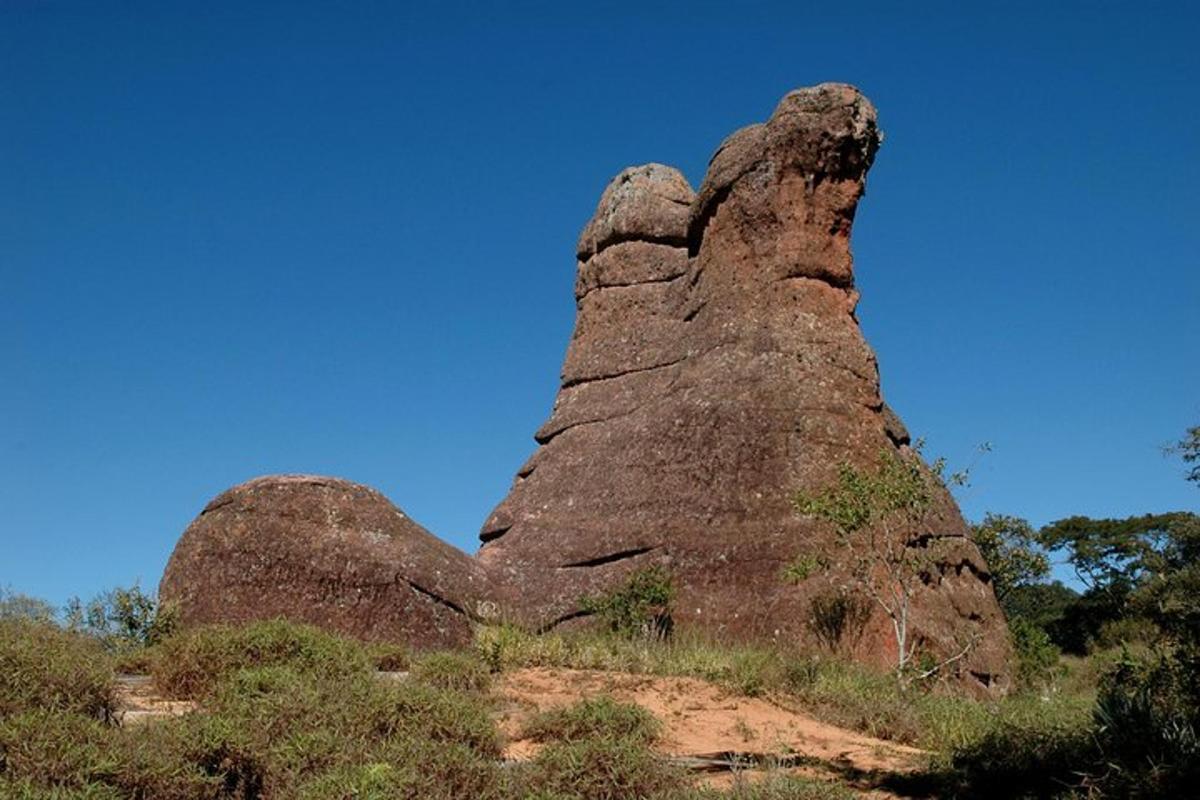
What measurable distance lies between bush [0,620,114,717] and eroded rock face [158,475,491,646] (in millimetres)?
6658

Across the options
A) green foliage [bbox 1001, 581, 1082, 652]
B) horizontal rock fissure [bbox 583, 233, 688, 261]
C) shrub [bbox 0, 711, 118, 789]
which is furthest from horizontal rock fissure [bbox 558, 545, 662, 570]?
green foliage [bbox 1001, 581, 1082, 652]

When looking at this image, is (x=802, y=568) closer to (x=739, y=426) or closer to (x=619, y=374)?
(x=739, y=426)

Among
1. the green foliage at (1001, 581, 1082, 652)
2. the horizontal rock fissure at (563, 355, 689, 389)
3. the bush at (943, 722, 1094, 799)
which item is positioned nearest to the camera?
the bush at (943, 722, 1094, 799)

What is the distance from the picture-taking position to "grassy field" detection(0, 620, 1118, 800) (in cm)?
665

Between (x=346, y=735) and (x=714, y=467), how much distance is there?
1123cm

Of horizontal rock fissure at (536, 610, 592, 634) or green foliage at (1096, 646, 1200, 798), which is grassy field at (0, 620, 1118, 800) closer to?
green foliage at (1096, 646, 1200, 798)

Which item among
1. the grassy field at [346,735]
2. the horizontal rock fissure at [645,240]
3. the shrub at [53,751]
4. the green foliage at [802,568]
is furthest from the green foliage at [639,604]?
the shrub at [53,751]

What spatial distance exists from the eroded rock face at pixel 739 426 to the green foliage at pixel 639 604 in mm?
306

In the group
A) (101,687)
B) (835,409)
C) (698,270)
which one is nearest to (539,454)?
(698,270)

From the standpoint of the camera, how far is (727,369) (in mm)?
19422

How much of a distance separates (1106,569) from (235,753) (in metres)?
43.1

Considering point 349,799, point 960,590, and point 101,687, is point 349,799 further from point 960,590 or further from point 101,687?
point 960,590

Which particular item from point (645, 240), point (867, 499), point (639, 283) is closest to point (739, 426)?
point (867, 499)

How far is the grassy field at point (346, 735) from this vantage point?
Result: 6.65 m
